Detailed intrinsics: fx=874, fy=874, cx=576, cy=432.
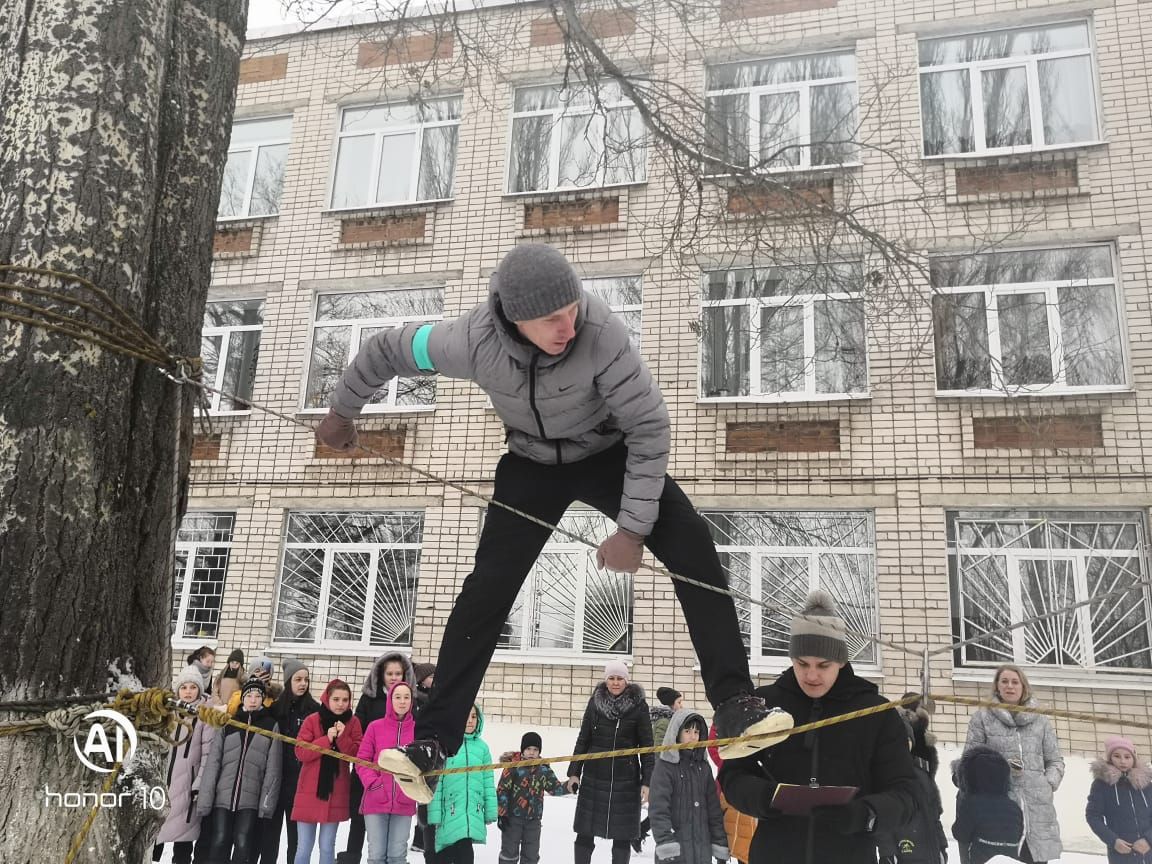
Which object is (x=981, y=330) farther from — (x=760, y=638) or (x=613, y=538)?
(x=613, y=538)

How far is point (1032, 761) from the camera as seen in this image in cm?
534

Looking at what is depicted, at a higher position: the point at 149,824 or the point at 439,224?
the point at 439,224

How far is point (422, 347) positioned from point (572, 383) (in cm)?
50

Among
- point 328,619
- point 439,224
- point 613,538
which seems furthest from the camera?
point 439,224

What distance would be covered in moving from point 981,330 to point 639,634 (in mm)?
4969

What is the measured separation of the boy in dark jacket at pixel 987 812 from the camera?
518cm

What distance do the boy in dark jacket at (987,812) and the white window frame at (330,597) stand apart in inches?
257

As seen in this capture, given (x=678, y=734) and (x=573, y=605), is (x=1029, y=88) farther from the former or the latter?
(x=678, y=734)

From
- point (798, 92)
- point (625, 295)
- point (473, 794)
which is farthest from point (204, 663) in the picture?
point (798, 92)

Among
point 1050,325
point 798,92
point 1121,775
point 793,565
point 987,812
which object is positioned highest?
point 798,92

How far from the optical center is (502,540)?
2723mm

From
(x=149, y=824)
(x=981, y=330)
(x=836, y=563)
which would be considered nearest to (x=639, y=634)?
(x=836, y=563)

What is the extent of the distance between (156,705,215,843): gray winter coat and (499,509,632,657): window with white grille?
4494 mm

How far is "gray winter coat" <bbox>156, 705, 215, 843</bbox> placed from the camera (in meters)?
5.51
